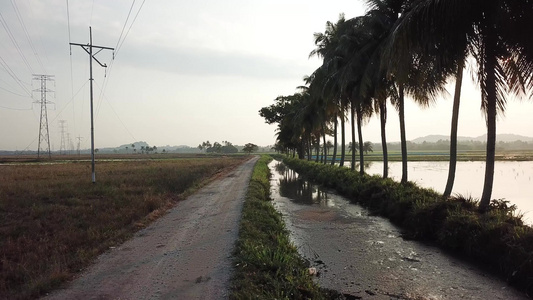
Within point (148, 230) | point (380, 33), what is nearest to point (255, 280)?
point (148, 230)

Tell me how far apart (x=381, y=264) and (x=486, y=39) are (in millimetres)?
6627

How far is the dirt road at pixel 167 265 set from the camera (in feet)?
17.9

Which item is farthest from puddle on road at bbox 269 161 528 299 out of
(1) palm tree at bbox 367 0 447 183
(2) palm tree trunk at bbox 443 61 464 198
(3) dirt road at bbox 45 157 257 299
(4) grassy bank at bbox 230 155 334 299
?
(1) palm tree at bbox 367 0 447 183

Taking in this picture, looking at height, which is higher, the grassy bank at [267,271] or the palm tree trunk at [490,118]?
the palm tree trunk at [490,118]

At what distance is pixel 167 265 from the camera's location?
674cm

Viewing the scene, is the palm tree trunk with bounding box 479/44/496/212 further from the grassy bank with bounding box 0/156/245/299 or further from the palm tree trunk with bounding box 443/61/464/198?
the grassy bank with bounding box 0/156/245/299

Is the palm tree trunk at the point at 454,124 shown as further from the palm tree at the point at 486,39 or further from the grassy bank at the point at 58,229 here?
the grassy bank at the point at 58,229

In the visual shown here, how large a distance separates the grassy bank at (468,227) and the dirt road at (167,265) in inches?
217

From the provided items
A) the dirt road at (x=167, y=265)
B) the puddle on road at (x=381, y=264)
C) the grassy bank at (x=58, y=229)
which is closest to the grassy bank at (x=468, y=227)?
the puddle on road at (x=381, y=264)

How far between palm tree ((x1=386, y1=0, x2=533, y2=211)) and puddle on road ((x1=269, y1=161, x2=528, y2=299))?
2801mm

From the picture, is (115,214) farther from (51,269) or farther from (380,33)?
(380,33)

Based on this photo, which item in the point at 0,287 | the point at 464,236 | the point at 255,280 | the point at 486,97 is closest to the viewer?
the point at 255,280

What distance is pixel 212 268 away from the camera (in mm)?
6531

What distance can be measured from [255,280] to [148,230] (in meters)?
5.48
